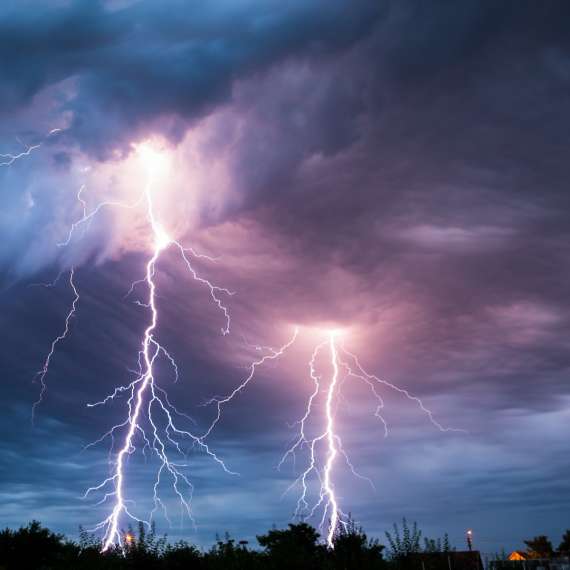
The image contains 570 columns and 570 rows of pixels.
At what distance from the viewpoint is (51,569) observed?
1603 cm

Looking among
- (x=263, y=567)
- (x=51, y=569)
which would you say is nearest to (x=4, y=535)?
(x=51, y=569)

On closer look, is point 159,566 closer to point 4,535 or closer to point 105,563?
point 105,563

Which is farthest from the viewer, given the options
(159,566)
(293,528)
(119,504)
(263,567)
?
(119,504)

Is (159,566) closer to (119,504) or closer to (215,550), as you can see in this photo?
(215,550)

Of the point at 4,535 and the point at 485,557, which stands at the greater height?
the point at 4,535

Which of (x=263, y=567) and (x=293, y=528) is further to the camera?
(x=293, y=528)

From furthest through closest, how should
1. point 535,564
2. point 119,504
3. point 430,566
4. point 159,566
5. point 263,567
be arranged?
1. point 119,504
2. point 535,564
3. point 159,566
4. point 263,567
5. point 430,566

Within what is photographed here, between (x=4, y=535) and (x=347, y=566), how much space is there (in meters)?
9.31

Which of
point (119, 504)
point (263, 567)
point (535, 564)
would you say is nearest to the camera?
point (263, 567)

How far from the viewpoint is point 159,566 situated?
15883 millimetres

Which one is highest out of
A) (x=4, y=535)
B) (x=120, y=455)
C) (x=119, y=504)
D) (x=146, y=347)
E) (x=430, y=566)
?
(x=146, y=347)

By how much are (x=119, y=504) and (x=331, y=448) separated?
339 inches

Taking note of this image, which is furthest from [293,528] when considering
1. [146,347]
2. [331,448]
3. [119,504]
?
[146,347]

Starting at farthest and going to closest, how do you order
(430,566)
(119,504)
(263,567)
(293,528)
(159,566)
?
(119,504) < (293,528) < (159,566) < (263,567) < (430,566)
